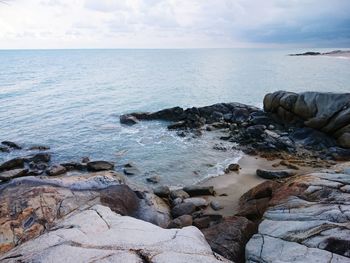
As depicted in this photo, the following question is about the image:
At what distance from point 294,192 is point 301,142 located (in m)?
12.9

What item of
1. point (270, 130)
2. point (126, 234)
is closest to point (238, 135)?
point (270, 130)

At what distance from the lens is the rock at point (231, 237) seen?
742 centimetres

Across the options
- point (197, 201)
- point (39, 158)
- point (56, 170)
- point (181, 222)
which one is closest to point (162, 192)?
point (197, 201)

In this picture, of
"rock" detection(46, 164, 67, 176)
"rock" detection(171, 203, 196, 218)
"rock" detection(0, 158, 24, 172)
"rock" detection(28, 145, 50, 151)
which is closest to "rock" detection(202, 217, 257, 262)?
"rock" detection(171, 203, 196, 218)

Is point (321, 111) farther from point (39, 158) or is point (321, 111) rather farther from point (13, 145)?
point (13, 145)

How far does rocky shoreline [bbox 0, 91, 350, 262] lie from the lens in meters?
5.55

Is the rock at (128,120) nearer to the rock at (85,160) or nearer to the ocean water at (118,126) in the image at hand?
the ocean water at (118,126)

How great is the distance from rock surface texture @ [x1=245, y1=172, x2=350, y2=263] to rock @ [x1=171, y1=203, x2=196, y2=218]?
11.4ft

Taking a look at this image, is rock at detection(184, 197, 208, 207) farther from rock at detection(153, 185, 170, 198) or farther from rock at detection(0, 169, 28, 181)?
rock at detection(0, 169, 28, 181)

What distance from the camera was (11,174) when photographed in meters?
16.3

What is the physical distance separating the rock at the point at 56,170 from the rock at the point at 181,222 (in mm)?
8743

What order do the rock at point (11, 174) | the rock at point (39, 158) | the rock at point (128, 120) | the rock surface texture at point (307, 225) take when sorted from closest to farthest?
the rock surface texture at point (307, 225) < the rock at point (11, 174) < the rock at point (39, 158) < the rock at point (128, 120)

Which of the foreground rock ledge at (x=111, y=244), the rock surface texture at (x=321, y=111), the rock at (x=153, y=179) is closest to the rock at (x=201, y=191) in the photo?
the rock at (x=153, y=179)

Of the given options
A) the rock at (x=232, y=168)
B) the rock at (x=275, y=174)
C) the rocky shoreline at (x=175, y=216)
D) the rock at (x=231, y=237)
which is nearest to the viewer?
the rocky shoreline at (x=175, y=216)
